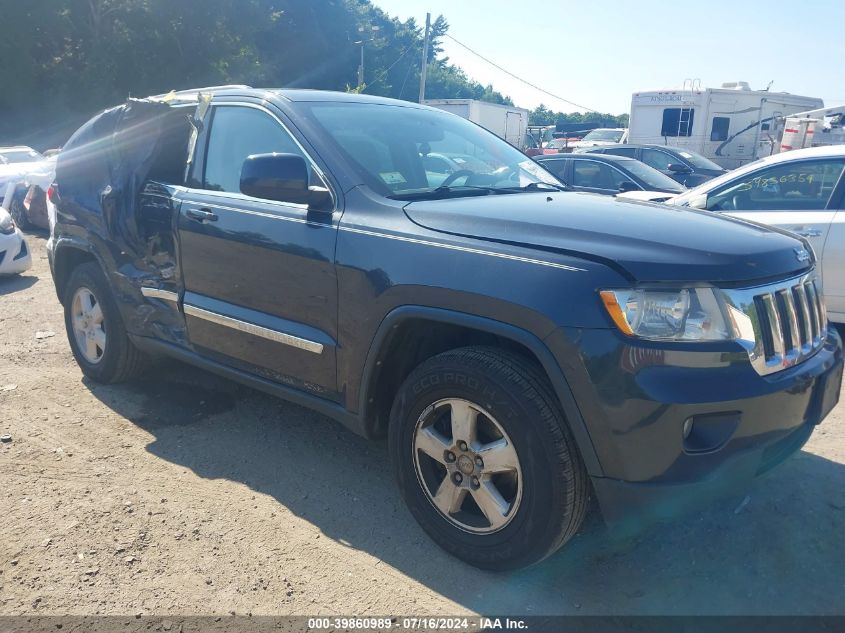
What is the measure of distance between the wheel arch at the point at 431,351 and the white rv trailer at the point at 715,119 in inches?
683

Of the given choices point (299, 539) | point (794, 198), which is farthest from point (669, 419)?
point (794, 198)

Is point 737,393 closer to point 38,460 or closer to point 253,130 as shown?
point 253,130

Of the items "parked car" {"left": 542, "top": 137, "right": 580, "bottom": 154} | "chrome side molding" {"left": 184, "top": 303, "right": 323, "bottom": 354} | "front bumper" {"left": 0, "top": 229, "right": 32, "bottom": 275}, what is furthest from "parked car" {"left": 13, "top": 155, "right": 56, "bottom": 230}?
"parked car" {"left": 542, "top": 137, "right": 580, "bottom": 154}

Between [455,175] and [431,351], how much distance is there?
3.38 ft

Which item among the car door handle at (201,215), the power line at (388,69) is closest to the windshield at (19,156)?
the car door handle at (201,215)

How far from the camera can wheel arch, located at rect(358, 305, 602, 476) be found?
7.79 feet

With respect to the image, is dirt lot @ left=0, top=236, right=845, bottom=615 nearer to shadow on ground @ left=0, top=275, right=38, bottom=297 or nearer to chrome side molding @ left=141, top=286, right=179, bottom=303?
chrome side molding @ left=141, top=286, right=179, bottom=303

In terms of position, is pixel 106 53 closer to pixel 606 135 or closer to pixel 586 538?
pixel 606 135

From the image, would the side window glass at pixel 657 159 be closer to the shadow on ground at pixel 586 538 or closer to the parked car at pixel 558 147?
the parked car at pixel 558 147

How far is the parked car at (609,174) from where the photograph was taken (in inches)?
353

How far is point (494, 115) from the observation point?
25.1 metres

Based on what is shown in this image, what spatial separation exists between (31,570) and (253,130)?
2.27 m

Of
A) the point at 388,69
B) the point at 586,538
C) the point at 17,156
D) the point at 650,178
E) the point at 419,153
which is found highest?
the point at 388,69

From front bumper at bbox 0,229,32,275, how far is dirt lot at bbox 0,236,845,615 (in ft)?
14.6
